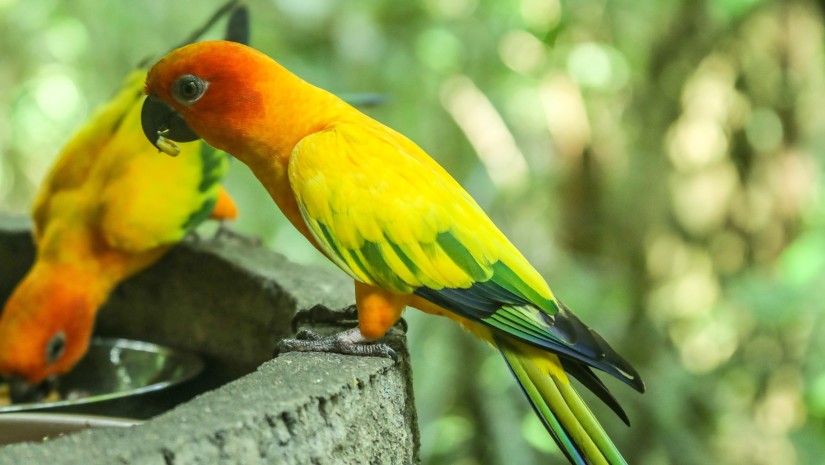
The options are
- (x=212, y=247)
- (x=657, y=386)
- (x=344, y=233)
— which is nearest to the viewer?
(x=344, y=233)

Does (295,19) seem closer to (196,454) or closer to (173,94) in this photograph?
(173,94)

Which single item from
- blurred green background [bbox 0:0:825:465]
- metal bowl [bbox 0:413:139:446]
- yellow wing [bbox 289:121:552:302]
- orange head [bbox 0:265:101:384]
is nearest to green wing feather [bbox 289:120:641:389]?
yellow wing [bbox 289:121:552:302]

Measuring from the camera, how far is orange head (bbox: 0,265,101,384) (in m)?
1.69

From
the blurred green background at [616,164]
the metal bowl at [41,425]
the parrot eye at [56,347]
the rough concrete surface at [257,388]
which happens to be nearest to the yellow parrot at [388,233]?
the rough concrete surface at [257,388]

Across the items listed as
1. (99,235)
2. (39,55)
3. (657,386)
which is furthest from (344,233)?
(39,55)

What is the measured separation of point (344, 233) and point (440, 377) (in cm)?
180

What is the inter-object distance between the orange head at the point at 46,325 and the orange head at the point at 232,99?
0.63 metres

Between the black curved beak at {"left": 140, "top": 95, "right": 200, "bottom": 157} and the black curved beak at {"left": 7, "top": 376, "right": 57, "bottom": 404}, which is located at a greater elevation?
the black curved beak at {"left": 140, "top": 95, "right": 200, "bottom": 157}

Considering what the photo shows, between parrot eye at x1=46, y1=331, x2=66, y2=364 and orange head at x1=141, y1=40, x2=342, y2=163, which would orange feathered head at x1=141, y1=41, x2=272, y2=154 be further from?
parrot eye at x1=46, y1=331, x2=66, y2=364

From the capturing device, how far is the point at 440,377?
2902 millimetres

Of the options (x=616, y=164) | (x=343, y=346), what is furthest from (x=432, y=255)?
(x=616, y=164)

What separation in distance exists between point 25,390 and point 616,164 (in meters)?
2.57

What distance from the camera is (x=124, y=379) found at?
5.74 feet

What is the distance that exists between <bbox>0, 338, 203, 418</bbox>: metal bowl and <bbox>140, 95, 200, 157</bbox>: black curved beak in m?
0.44
